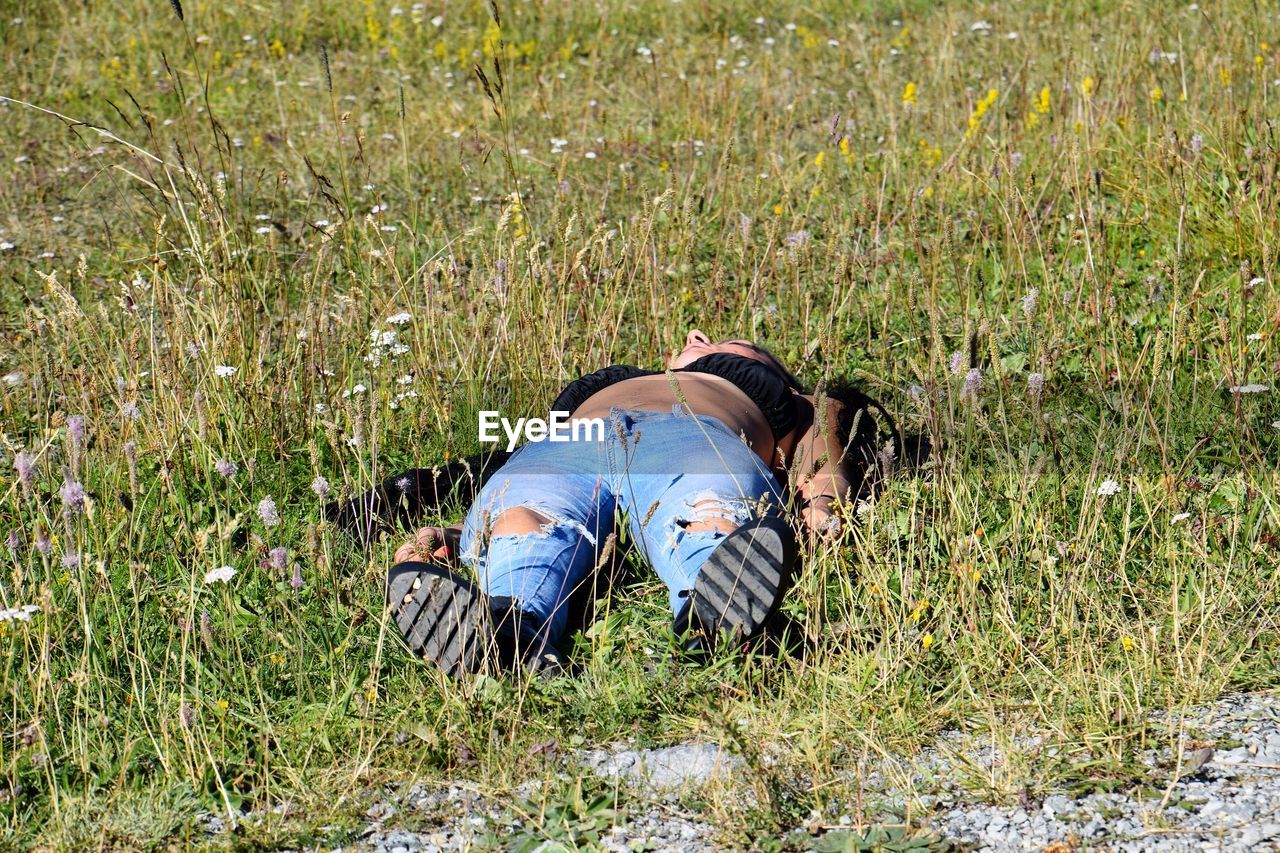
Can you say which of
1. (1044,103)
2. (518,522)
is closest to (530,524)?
(518,522)

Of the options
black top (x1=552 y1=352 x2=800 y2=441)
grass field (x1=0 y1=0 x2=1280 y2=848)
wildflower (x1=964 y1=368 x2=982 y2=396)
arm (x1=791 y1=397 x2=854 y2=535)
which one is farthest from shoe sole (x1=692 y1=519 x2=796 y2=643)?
black top (x1=552 y1=352 x2=800 y2=441)

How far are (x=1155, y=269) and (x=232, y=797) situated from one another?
3.77 metres

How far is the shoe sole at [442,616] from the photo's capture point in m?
2.38

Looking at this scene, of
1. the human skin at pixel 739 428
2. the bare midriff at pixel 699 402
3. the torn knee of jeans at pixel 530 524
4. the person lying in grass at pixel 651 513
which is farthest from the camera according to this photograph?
the bare midriff at pixel 699 402

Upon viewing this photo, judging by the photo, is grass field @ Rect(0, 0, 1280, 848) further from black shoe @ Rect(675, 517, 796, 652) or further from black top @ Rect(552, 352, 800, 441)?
black top @ Rect(552, 352, 800, 441)

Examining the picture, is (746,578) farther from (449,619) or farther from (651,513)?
(449,619)

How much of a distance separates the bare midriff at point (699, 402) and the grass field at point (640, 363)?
0.40m

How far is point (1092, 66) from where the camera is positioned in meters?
5.88

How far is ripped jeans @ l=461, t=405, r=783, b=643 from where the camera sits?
8.68 ft

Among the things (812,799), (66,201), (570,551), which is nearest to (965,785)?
(812,799)

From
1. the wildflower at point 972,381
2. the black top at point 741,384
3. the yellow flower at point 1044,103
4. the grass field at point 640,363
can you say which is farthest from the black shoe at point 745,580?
the yellow flower at point 1044,103

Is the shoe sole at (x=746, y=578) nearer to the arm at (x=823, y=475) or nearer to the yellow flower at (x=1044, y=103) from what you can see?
the arm at (x=823, y=475)

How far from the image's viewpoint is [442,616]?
7.89 ft

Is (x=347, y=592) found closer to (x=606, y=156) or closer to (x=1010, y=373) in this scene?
(x=1010, y=373)
